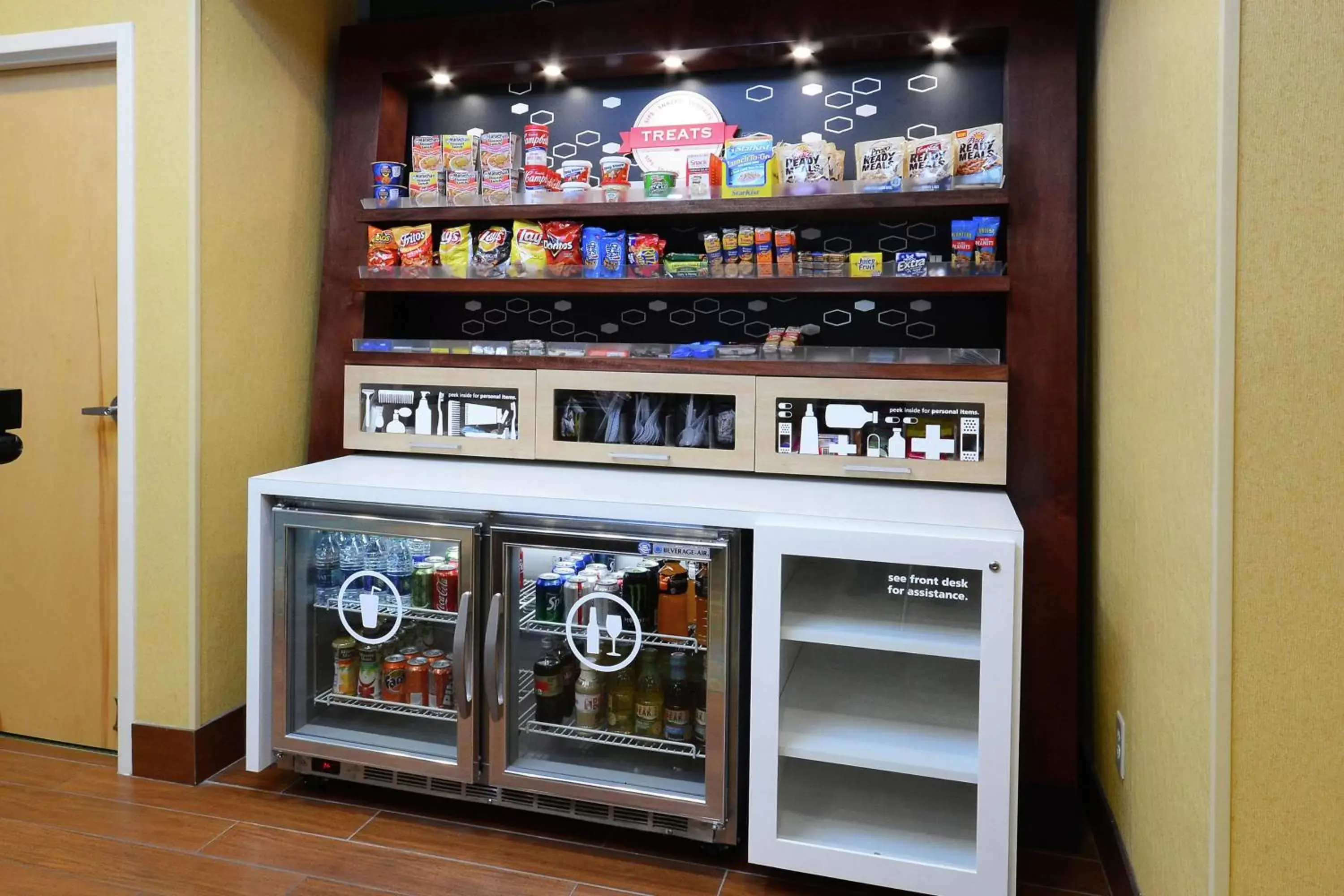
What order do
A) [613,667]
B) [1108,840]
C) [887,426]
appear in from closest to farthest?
[1108,840], [613,667], [887,426]

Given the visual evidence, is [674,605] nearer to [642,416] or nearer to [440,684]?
[642,416]

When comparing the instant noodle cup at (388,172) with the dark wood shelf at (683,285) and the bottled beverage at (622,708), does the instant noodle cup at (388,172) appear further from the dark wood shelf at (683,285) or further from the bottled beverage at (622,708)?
the bottled beverage at (622,708)

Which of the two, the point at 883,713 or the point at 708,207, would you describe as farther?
the point at 708,207

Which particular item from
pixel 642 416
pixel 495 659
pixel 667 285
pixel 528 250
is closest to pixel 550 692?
pixel 495 659

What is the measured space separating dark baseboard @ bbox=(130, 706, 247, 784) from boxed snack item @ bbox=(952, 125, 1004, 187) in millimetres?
2433

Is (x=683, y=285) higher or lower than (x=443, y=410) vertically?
higher

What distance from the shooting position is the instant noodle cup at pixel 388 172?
2.77 metres

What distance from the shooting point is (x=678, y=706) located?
7.45ft

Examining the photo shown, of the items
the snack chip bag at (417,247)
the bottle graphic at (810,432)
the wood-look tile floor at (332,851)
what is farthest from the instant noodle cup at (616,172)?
the wood-look tile floor at (332,851)

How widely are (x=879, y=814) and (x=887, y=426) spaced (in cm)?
95

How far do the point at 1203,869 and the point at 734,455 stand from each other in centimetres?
140

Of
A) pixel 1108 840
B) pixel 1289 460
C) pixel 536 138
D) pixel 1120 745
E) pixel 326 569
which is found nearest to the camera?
pixel 1289 460

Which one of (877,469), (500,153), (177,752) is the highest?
(500,153)

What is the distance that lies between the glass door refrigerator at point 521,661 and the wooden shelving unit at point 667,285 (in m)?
0.76
